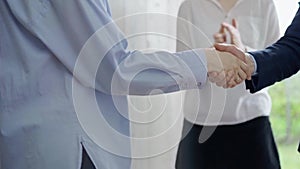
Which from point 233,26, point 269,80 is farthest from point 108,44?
point 233,26

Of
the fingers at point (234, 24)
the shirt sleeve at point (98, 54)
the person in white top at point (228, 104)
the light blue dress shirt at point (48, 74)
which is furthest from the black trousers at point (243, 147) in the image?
the light blue dress shirt at point (48, 74)

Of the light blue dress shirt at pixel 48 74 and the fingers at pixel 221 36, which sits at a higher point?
the light blue dress shirt at pixel 48 74

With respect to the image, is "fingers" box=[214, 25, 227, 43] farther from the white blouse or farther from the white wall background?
the white wall background

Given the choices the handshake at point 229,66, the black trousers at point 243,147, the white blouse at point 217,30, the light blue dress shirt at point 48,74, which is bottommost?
the black trousers at point 243,147

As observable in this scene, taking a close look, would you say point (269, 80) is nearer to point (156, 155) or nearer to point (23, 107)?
point (156, 155)

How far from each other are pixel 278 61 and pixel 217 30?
0.31 meters

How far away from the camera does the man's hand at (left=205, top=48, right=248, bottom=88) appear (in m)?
1.11

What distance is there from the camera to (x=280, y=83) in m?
1.73

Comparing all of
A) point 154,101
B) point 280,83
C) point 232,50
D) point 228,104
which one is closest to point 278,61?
point 232,50

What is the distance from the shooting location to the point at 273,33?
1.58 m

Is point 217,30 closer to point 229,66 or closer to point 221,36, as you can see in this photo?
point 221,36

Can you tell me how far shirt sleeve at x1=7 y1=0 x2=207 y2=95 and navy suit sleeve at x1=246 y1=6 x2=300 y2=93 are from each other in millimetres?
349

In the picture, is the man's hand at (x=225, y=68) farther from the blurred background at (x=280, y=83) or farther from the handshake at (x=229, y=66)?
the blurred background at (x=280, y=83)

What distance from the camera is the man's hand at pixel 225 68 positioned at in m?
1.11
